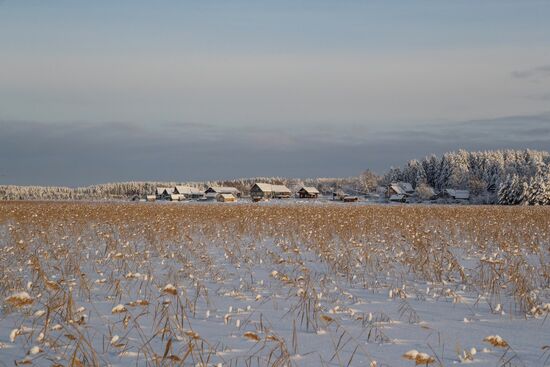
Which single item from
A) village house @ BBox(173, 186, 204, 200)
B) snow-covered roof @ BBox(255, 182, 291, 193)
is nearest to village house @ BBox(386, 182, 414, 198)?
snow-covered roof @ BBox(255, 182, 291, 193)

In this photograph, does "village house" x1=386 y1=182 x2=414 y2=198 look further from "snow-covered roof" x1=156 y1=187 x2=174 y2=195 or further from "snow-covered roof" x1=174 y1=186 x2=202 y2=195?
"snow-covered roof" x1=156 y1=187 x2=174 y2=195

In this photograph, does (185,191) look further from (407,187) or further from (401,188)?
(407,187)

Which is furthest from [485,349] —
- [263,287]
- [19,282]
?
[19,282]

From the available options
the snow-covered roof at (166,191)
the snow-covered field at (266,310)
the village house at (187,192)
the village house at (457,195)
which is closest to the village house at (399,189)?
the village house at (457,195)

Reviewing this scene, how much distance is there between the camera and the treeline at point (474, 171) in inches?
4014

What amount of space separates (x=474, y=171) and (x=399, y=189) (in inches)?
A: 1127

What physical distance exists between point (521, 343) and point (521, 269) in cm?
478

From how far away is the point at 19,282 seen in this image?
7301 millimetres

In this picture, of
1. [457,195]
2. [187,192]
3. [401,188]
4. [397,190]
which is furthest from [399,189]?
[187,192]

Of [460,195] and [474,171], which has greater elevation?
[474,171]

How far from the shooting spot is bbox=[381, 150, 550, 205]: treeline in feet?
335

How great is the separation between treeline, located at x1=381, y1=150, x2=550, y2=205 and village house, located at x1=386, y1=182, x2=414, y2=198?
3148mm

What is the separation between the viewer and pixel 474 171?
122875mm

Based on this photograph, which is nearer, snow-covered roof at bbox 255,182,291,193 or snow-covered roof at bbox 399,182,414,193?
snow-covered roof at bbox 255,182,291,193
